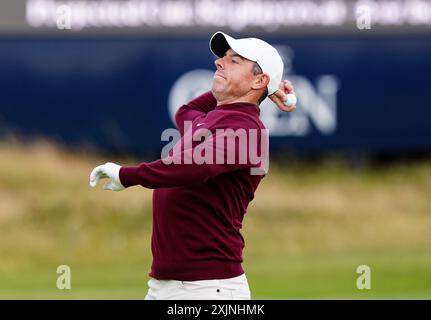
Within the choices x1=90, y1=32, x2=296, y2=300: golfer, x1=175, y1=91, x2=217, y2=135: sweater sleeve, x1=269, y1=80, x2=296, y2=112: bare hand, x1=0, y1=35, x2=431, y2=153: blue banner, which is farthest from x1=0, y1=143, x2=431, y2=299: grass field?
x1=90, y1=32, x2=296, y2=300: golfer

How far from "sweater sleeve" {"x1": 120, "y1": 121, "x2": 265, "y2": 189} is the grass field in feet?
22.9

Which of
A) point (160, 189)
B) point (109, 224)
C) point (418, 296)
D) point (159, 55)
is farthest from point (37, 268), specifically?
point (160, 189)

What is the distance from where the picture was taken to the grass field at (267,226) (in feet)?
44.5

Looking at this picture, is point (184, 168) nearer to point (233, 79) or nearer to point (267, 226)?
point (233, 79)

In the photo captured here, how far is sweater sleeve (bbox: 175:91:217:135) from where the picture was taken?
6289 mm

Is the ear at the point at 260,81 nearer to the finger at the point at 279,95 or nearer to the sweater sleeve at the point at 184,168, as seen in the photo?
the finger at the point at 279,95

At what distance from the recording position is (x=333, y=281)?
13.0 m

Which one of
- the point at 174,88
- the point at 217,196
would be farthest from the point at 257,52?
the point at 174,88

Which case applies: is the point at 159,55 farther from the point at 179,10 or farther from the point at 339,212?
Answer: the point at 339,212

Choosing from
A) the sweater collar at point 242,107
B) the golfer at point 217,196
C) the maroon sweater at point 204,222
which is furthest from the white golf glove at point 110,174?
the sweater collar at point 242,107

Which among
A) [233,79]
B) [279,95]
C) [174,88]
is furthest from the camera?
[174,88]

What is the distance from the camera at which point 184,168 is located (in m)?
5.57

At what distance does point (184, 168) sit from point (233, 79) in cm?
58

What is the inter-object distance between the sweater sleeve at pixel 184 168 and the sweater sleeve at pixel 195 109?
625mm
